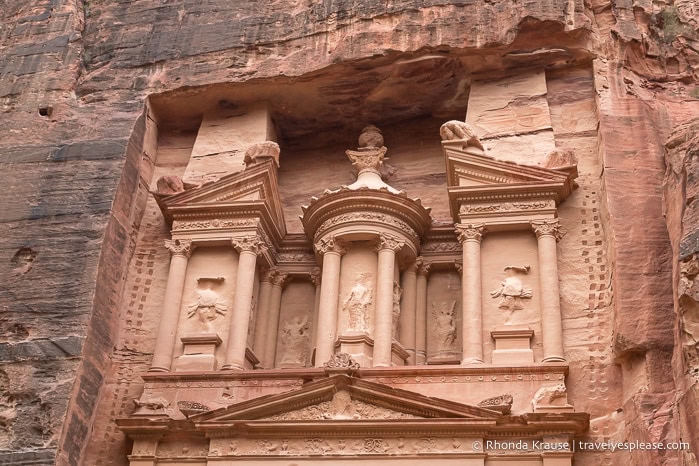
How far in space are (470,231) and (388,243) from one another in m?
1.09

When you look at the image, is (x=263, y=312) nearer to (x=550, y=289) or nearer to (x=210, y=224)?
(x=210, y=224)

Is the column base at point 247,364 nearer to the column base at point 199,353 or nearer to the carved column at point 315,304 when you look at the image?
the column base at point 199,353

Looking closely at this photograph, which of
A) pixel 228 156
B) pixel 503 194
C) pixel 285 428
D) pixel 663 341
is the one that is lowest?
pixel 285 428

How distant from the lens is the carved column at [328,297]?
12375 millimetres

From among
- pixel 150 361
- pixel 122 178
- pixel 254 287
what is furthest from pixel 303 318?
pixel 122 178

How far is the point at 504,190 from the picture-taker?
1301cm

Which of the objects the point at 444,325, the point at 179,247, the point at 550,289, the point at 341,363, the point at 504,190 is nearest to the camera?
the point at 341,363

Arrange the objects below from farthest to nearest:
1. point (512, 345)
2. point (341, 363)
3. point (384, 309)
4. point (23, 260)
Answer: point (23, 260) → point (384, 309) → point (512, 345) → point (341, 363)

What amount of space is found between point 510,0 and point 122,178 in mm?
6132

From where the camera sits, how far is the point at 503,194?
13047mm

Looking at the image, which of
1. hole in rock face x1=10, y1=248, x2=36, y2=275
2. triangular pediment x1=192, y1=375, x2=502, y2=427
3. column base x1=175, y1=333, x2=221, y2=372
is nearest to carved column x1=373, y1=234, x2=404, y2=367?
triangular pediment x1=192, y1=375, x2=502, y2=427

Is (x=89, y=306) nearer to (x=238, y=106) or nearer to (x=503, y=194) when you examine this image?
(x=238, y=106)

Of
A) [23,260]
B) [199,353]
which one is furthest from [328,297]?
[23,260]

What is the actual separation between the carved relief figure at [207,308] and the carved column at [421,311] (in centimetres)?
257
